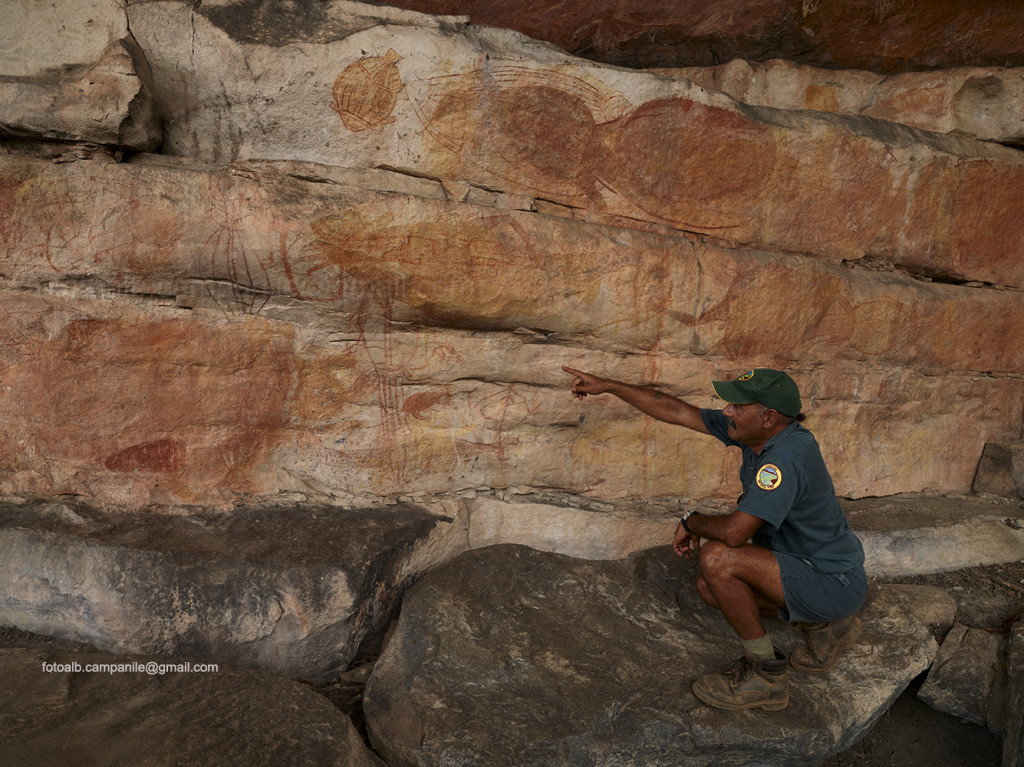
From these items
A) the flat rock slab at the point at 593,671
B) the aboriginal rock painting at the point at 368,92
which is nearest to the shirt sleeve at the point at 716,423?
the flat rock slab at the point at 593,671

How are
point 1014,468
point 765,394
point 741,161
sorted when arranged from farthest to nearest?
point 1014,468
point 741,161
point 765,394

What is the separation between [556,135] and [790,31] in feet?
5.37

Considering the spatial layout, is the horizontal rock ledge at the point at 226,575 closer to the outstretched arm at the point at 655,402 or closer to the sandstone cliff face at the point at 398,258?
the sandstone cliff face at the point at 398,258

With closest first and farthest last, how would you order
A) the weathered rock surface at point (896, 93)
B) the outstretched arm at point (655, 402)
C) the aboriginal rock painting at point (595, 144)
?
the outstretched arm at point (655, 402) → the aboriginal rock painting at point (595, 144) → the weathered rock surface at point (896, 93)

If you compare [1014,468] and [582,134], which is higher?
[582,134]

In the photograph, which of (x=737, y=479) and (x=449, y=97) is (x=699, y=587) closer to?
(x=737, y=479)

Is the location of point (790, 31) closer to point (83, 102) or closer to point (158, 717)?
point (83, 102)

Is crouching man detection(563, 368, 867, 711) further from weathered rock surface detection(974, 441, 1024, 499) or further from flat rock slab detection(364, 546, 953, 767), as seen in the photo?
weathered rock surface detection(974, 441, 1024, 499)

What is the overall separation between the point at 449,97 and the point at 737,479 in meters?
2.42

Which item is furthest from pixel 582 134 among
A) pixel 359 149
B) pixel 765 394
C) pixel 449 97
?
pixel 765 394

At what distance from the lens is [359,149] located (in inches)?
130

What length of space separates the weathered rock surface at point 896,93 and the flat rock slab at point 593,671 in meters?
2.71

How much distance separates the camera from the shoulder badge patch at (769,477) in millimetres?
2543

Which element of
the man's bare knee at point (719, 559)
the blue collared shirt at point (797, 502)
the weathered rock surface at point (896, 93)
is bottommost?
the man's bare knee at point (719, 559)
